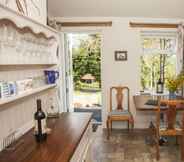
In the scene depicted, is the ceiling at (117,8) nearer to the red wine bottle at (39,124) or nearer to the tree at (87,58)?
the tree at (87,58)

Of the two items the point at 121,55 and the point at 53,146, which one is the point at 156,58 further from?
the point at 53,146

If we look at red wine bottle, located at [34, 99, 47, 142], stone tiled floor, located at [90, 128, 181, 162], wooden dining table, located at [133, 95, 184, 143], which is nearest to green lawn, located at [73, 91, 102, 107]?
stone tiled floor, located at [90, 128, 181, 162]

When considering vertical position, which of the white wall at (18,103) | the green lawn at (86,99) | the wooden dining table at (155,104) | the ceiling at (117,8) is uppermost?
the ceiling at (117,8)

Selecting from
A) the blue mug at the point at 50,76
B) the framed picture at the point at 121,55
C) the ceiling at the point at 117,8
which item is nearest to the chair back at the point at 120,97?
the framed picture at the point at 121,55

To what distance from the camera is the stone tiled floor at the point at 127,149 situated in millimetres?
3365

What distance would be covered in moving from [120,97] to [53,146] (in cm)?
297

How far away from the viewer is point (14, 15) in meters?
1.53

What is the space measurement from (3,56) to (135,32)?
3.37 m

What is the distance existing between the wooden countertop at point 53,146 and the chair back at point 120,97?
2256 millimetres

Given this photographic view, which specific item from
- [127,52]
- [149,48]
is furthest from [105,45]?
[149,48]

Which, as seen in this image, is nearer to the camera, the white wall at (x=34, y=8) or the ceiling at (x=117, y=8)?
the white wall at (x=34, y=8)

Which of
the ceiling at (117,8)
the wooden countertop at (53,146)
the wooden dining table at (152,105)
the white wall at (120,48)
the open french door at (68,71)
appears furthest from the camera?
the open french door at (68,71)

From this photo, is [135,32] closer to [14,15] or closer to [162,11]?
[162,11]

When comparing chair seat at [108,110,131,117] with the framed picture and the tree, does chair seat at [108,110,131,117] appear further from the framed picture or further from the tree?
the tree
